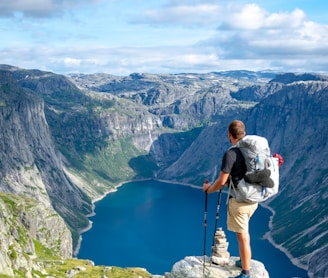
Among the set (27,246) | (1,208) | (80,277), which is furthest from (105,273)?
(1,208)

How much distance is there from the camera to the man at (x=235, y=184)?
24.9 metres

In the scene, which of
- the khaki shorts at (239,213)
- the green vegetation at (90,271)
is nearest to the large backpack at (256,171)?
the khaki shorts at (239,213)

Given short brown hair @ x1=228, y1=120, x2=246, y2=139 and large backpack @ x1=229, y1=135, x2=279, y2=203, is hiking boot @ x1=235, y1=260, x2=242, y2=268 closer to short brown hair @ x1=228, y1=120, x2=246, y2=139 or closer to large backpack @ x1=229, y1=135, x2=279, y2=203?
large backpack @ x1=229, y1=135, x2=279, y2=203

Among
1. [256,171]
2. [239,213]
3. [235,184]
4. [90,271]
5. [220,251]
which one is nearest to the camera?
[256,171]

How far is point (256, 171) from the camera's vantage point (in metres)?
25.0

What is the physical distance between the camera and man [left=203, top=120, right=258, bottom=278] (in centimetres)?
2489

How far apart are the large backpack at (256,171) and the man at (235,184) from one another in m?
0.35

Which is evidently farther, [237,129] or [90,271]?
[90,271]

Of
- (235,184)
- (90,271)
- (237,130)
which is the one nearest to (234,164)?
(235,184)

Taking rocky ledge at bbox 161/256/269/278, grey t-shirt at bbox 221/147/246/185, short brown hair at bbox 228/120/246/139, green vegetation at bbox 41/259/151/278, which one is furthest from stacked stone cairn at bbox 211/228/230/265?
green vegetation at bbox 41/259/151/278

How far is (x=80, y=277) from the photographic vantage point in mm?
150875

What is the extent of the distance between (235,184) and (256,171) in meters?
1.39

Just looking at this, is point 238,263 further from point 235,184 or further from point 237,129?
point 237,129

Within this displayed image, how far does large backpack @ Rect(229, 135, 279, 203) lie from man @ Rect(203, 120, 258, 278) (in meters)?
0.35
